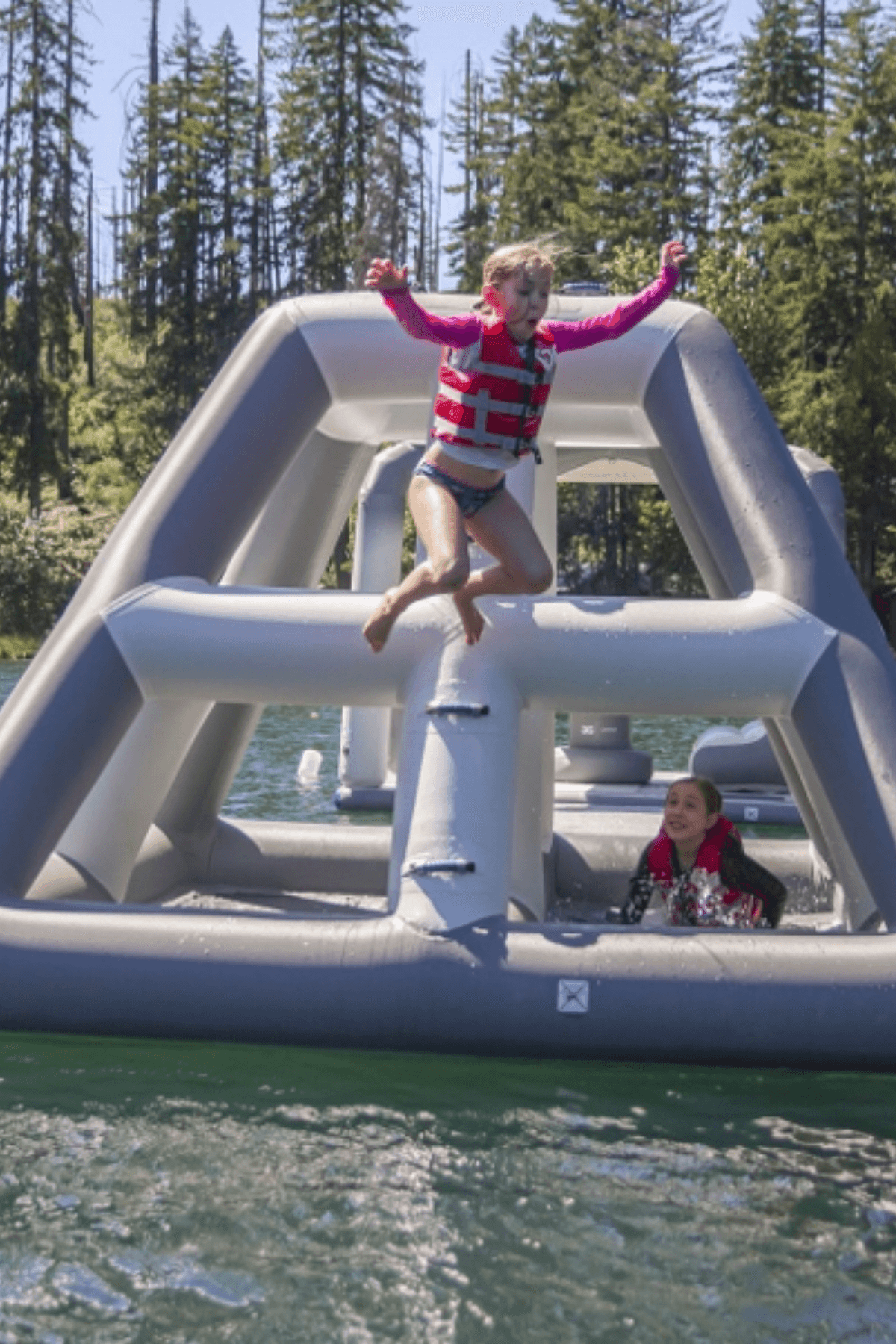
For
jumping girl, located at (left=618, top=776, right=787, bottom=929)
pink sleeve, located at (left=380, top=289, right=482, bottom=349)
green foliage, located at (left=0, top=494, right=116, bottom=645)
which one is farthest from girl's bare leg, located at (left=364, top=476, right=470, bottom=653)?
green foliage, located at (left=0, top=494, right=116, bottom=645)

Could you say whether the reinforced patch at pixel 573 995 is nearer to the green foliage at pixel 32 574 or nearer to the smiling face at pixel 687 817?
the smiling face at pixel 687 817

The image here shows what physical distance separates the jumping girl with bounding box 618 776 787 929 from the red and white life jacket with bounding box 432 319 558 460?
141 centimetres

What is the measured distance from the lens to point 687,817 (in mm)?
6125

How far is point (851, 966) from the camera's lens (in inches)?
197

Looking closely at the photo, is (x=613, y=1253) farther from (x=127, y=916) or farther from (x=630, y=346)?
(x=630, y=346)

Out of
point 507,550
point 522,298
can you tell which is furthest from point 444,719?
point 522,298

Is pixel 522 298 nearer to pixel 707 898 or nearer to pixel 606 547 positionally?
pixel 707 898

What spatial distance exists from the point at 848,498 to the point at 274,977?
88.1 feet

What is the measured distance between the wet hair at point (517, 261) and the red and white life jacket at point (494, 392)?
0.15 meters

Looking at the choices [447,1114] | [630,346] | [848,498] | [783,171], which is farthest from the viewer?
[783,171]

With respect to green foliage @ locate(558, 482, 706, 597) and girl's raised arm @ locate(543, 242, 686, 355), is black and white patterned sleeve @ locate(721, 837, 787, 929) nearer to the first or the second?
girl's raised arm @ locate(543, 242, 686, 355)

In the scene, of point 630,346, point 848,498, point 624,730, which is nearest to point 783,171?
point 848,498

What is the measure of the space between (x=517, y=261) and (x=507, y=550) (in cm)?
92

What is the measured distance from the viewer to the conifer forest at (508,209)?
103 ft
